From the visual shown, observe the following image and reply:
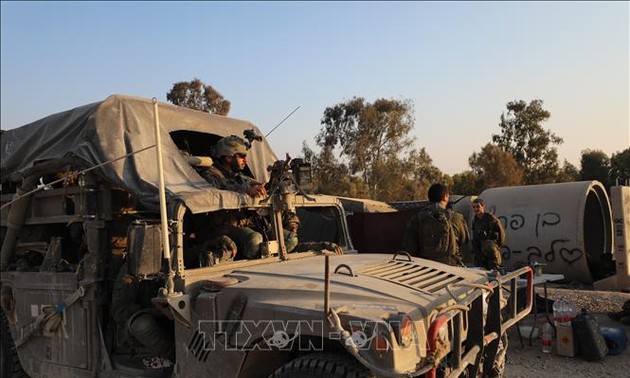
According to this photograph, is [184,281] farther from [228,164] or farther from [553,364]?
[553,364]

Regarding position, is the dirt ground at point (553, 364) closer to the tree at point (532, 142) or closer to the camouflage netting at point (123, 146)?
the camouflage netting at point (123, 146)

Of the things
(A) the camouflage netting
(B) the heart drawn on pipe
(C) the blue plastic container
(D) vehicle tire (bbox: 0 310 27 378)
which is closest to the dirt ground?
(C) the blue plastic container

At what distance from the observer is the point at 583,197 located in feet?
40.7

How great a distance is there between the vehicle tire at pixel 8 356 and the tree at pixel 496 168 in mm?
31089

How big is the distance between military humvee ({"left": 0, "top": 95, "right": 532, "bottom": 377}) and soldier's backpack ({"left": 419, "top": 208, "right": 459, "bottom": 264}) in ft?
3.12

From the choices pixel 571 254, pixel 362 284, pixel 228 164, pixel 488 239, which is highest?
pixel 228 164

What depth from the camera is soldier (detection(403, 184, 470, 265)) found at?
5.85 metres

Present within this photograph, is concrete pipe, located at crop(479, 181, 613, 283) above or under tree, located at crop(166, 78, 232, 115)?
under

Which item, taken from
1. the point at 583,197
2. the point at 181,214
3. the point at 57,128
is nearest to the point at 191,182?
the point at 181,214

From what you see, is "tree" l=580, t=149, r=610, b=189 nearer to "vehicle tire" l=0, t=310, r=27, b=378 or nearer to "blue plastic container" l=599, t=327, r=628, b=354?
"blue plastic container" l=599, t=327, r=628, b=354

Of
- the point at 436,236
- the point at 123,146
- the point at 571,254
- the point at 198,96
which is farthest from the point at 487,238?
the point at 198,96

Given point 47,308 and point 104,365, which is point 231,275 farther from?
point 47,308

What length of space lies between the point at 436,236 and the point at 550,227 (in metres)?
7.71

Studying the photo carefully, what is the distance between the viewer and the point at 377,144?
3475 cm
